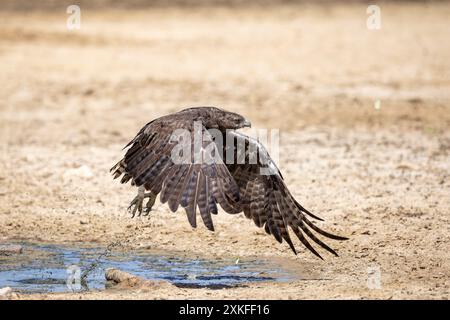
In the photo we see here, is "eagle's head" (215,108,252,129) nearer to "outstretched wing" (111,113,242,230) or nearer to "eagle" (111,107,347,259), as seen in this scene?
"eagle" (111,107,347,259)

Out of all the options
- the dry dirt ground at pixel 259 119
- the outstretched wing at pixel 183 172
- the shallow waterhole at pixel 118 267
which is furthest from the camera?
the dry dirt ground at pixel 259 119

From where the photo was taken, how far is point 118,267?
29.5 feet

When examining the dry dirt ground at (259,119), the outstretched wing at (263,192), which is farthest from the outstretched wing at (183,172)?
the dry dirt ground at (259,119)

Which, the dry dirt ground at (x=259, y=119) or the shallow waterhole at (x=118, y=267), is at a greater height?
the dry dirt ground at (x=259, y=119)

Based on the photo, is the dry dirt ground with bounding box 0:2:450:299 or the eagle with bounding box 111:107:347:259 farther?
the dry dirt ground with bounding box 0:2:450:299

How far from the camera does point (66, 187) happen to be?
38.2 ft

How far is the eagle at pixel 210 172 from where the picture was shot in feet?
25.6

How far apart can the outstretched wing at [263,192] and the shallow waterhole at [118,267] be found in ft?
1.49

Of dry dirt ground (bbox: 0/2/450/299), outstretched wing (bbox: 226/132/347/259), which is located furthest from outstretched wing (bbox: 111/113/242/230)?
dry dirt ground (bbox: 0/2/450/299)

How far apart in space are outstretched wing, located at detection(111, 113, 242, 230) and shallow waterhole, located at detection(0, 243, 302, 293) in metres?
0.71

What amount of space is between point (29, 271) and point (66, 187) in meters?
2.90

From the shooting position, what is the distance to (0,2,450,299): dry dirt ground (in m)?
9.58

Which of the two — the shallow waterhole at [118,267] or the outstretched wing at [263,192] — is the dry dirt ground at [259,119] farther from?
the outstretched wing at [263,192]
